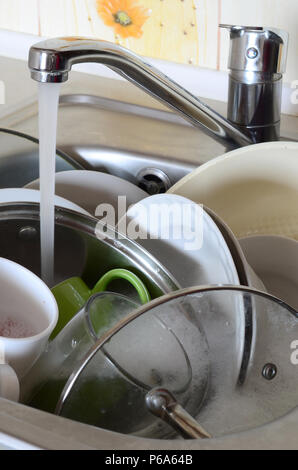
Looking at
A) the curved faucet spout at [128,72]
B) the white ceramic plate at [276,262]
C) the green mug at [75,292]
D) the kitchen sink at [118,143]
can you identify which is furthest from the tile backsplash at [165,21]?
the green mug at [75,292]

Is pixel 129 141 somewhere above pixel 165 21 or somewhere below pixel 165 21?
below

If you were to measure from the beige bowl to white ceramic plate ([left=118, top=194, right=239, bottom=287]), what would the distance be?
11cm

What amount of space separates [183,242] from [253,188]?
0.18m

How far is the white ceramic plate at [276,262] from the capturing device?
70 cm

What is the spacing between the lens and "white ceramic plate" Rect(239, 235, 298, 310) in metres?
0.70

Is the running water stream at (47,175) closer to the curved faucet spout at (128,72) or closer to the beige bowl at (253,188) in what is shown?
the curved faucet spout at (128,72)

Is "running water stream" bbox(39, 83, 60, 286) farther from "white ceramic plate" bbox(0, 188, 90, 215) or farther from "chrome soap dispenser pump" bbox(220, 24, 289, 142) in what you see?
"chrome soap dispenser pump" bbox(220, 24, 289, 142)

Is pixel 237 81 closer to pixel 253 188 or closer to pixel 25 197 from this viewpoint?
pixel 253 188

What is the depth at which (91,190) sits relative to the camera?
2.66 ft

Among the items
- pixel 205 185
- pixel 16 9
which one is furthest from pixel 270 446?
pixel 16 9

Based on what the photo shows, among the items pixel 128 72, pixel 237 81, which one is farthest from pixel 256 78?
pixel 128 72

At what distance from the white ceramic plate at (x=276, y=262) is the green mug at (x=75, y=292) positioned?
6.3 inches

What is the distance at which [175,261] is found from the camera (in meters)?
0.66

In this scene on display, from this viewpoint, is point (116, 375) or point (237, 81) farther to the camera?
point (237, 81)
